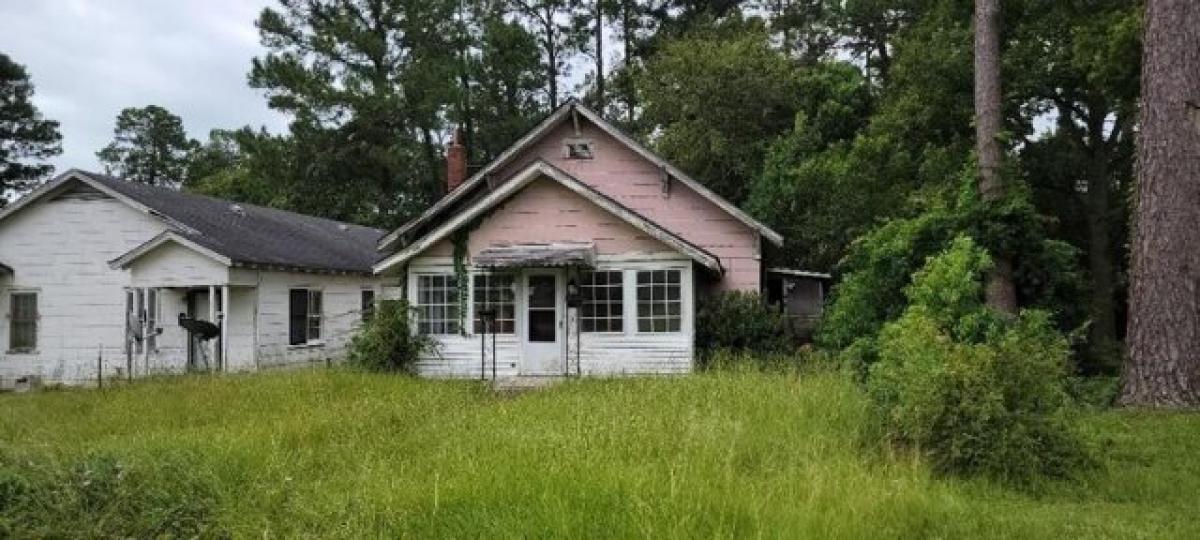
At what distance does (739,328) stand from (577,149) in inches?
234

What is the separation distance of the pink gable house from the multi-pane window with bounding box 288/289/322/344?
4.08m

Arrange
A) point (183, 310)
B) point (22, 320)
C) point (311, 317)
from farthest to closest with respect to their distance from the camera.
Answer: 1. point (311, 317)
2. point (22, 320)
3. point (183, 310)

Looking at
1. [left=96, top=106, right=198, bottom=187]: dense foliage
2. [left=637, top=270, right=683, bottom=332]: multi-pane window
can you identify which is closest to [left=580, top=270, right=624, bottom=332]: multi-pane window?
[left=637, top=270, right=683, bottom=332]: multi-pane window

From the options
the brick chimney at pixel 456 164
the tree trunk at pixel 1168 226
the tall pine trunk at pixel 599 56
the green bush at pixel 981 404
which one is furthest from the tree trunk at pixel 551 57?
the green bush at pixel 981 404

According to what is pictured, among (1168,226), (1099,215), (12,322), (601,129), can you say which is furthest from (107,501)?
(1099,215)

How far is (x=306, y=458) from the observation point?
7590 mm

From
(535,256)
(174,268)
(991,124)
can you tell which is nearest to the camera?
(991,124)

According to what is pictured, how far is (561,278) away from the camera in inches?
692

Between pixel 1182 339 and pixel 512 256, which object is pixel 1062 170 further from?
pixel 512 256

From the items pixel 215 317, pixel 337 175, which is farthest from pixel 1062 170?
pixel 337 175

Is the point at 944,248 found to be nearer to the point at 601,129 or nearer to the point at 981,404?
the point at 601,129

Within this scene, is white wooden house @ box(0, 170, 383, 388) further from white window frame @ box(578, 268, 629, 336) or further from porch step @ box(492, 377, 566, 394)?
white window frame @ box(578, 268, 629, 336)

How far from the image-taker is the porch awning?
1662 cm

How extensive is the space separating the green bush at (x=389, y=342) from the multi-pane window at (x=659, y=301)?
4.34 m
